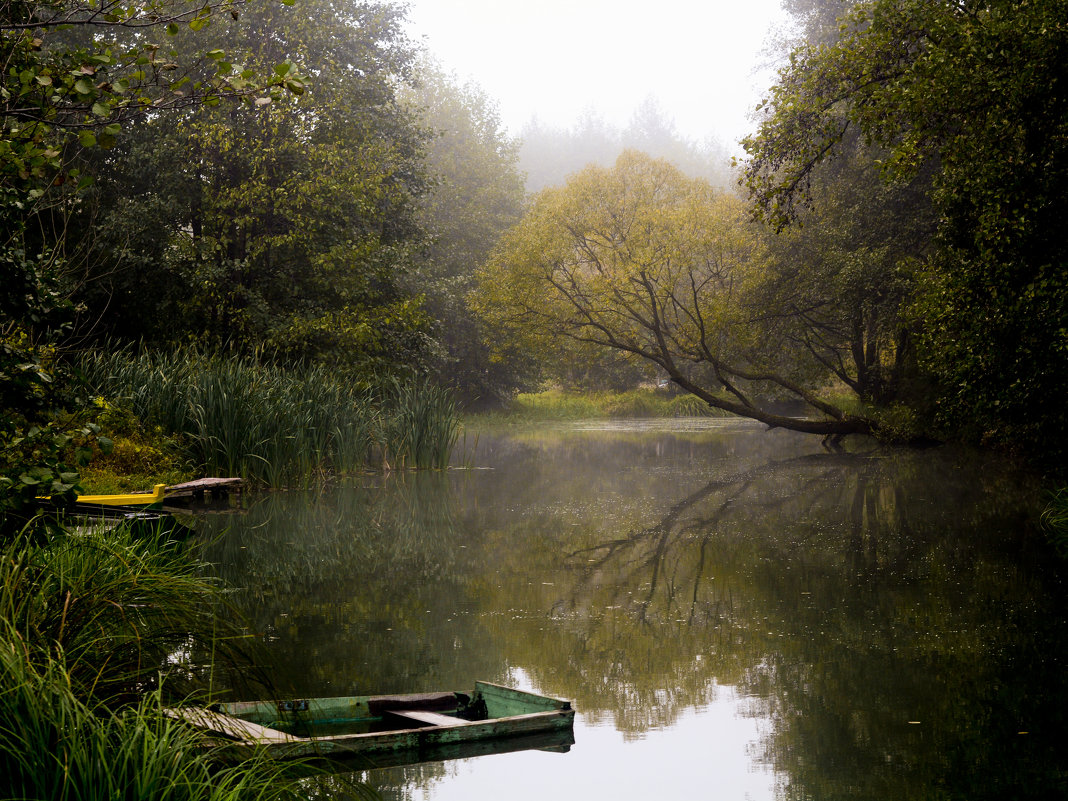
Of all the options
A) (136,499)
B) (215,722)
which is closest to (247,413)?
(136,499)

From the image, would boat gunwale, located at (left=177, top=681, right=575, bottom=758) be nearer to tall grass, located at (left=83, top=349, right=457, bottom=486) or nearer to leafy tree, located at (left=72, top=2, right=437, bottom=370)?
tall grass, located at (left=83, top=349, right=457, bottom=486)

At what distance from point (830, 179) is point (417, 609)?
15.8 m

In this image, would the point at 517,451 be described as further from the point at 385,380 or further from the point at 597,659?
the point at 597,659

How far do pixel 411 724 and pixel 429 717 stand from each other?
0.10 metres

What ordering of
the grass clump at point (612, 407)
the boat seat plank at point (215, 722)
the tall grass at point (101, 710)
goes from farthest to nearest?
the grass clump at point (612, 407) → the boat seat plank at point (215, 722) → the tall grass at point (101, 710)

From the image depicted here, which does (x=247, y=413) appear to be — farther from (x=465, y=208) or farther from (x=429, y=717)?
(x=465, y=208)

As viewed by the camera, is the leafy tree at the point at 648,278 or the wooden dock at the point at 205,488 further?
the leafy tree at the point at 648,278

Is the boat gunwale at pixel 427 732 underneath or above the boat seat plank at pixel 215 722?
underneath

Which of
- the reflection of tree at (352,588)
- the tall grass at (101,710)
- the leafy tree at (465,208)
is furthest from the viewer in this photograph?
the leafy tree at (465,208)

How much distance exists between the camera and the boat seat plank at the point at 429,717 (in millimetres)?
4079

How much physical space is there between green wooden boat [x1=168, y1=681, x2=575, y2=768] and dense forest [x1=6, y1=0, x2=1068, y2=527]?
1251 mm

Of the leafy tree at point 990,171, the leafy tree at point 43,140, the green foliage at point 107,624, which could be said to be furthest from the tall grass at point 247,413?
the green foliage at point 107,624

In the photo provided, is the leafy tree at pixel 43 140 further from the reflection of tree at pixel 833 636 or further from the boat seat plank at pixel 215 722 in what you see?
the reflection of tree at pixel 833 636

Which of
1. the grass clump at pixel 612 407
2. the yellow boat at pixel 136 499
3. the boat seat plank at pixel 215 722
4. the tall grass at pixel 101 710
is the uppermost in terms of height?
the tall grass at pixel 101 710
